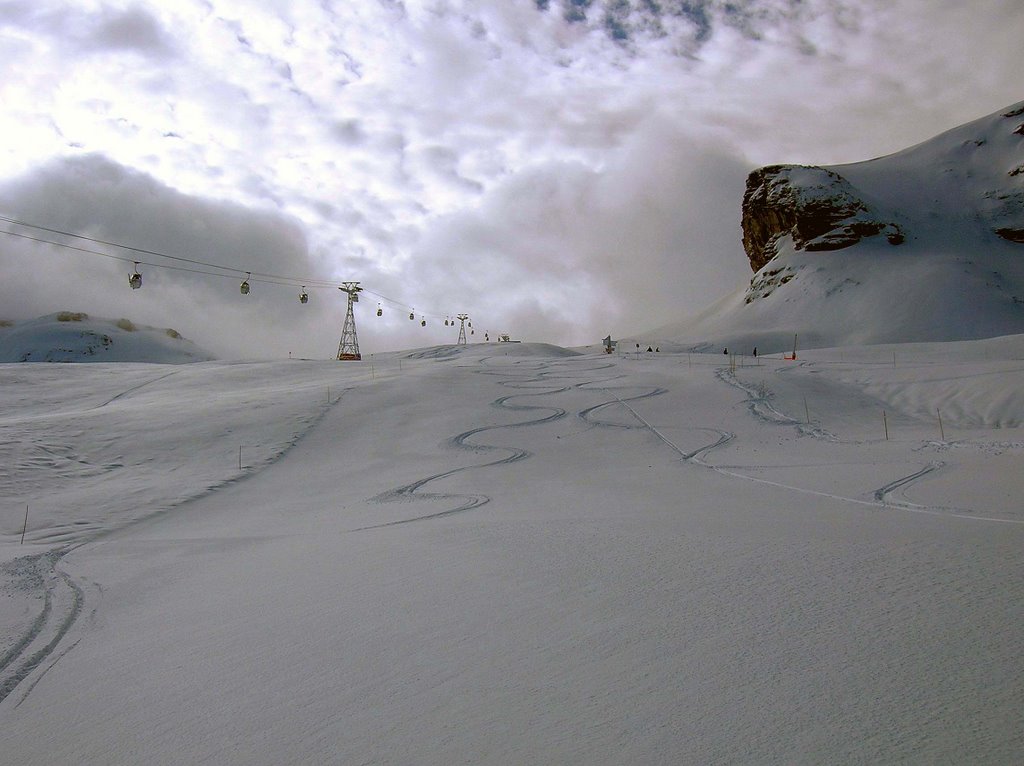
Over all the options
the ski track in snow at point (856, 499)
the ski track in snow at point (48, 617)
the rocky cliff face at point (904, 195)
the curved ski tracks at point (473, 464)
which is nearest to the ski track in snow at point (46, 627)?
the ski track in snow at point (48, 617)

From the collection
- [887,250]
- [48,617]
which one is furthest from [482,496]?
[887,250]

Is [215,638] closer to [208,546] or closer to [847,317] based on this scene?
[208,546]

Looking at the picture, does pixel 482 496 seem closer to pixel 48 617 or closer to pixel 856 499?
pixel 856 499

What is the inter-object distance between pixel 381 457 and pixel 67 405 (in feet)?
50.7

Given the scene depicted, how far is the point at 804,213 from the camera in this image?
98688 millimetres

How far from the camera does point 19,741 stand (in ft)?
11.1

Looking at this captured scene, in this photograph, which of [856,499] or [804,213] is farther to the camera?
[804,213]

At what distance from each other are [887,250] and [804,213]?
43.1 feet

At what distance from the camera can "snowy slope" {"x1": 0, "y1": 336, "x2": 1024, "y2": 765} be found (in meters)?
2.89

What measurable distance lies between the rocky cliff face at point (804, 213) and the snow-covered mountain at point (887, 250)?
0.19m

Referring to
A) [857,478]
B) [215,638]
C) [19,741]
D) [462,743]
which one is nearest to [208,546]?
[215,638]

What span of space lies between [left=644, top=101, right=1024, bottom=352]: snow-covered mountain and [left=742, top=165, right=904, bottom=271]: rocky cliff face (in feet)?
0.64

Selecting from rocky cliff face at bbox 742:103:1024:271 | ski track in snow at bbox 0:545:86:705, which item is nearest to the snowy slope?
ski track in snow at bbox 0:545:86:705

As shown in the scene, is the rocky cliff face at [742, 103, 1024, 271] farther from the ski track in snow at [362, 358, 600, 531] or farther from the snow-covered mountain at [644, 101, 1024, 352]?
the ski track in snow at [362, 358, 600, 531]
